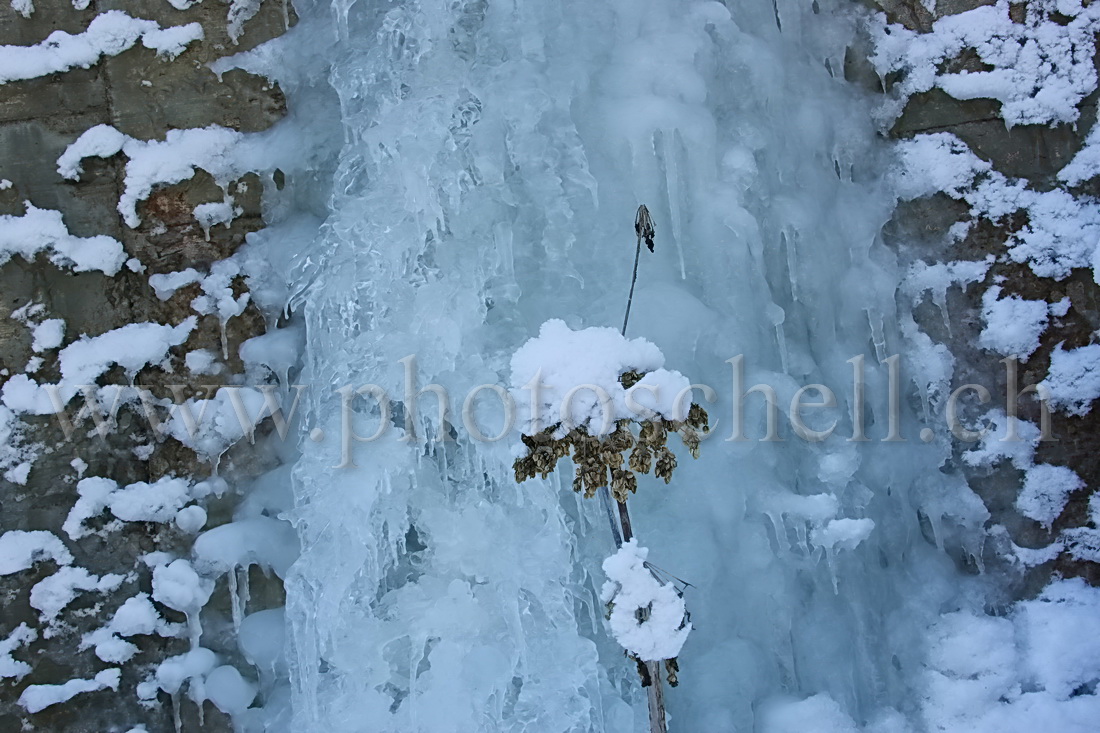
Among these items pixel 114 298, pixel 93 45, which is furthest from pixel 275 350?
pixel 93 45

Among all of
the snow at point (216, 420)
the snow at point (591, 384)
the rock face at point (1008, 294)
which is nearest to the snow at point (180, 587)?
the snow at point (216, 420)

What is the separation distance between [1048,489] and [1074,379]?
31cm

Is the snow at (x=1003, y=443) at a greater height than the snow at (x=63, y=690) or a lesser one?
greater

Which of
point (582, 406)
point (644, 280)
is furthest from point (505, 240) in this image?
point (582, 406)

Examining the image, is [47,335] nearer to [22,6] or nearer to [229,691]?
[22,6]

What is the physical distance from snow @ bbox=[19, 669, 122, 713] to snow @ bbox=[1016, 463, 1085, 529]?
97.8 inches

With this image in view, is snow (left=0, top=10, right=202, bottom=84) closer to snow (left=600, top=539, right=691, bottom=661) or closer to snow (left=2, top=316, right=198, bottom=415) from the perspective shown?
snow (left=2, top=316, right=198, bottom=415)

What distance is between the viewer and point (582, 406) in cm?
171

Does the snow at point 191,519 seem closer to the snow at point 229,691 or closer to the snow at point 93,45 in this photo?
the snow at point 229,691

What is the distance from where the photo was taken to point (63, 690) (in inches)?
104

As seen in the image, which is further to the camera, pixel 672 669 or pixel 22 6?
pixel 22 6

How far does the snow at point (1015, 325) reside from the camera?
274 cm

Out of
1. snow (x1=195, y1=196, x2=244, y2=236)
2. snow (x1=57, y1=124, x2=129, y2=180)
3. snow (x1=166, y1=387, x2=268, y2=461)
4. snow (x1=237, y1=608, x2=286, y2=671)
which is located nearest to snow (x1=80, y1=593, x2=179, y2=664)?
snow (x1=237, y1=608, x2=286, y2=671)

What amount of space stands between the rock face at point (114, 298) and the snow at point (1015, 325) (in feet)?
6.58
